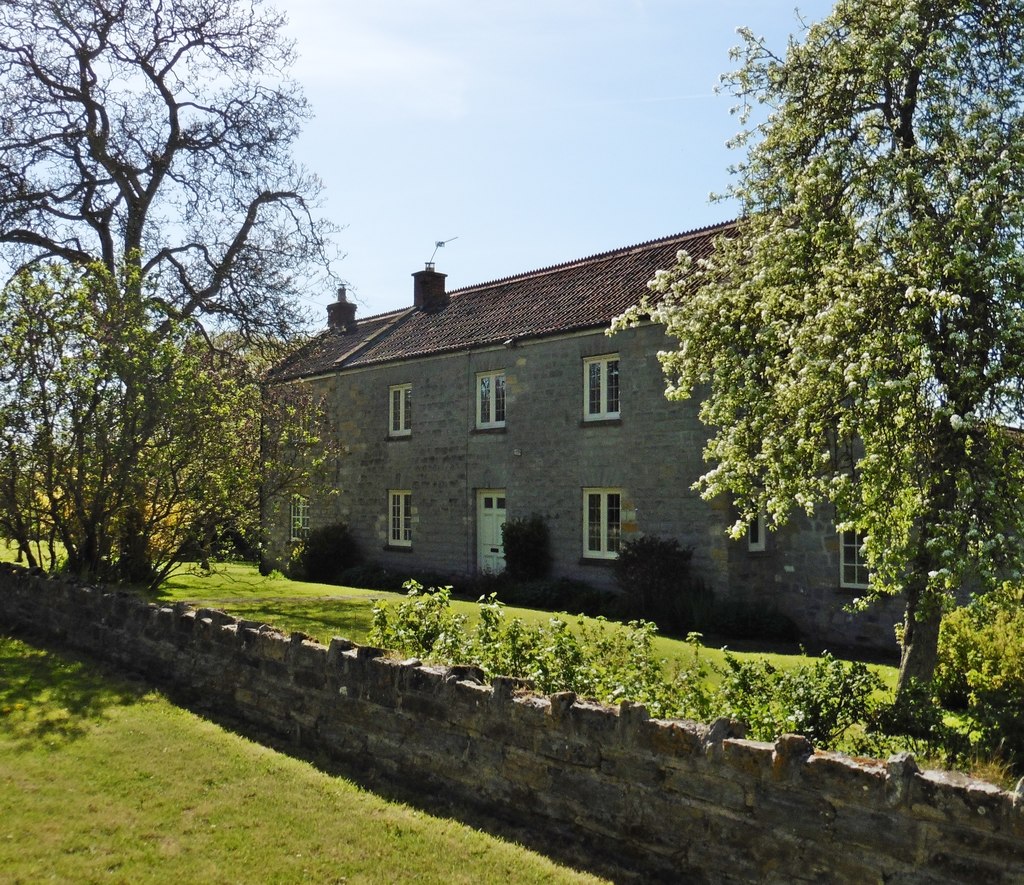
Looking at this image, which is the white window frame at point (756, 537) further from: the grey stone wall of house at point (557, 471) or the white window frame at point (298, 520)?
the white window frame at point (298, 520)

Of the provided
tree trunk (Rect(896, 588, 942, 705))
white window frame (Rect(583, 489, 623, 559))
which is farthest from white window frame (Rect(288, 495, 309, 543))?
tree trunk (Rect(896, 588, 942, 705))

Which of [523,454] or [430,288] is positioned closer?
[523,454]

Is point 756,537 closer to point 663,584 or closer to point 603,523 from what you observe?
point 663,584

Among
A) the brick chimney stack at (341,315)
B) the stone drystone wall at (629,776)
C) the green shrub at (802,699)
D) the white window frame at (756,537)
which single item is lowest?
the stone drystone wall at (629,776)

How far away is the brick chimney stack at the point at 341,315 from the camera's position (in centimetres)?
3256

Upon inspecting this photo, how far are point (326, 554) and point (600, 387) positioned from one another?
10294 mm

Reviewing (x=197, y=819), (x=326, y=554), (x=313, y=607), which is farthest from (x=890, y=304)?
(x=326, y=554)

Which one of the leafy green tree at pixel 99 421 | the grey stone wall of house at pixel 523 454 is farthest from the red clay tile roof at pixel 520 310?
the leafy green tree at pixel 99 421

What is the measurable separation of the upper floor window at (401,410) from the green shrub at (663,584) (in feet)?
28.7

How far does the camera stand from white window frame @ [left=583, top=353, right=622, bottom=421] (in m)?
20.0

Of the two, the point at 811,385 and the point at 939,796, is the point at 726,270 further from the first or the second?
the point at 939,796

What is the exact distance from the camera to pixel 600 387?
20.2 metres

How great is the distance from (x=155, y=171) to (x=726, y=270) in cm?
1767

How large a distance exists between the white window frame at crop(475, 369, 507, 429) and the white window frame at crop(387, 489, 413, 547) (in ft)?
11.2
